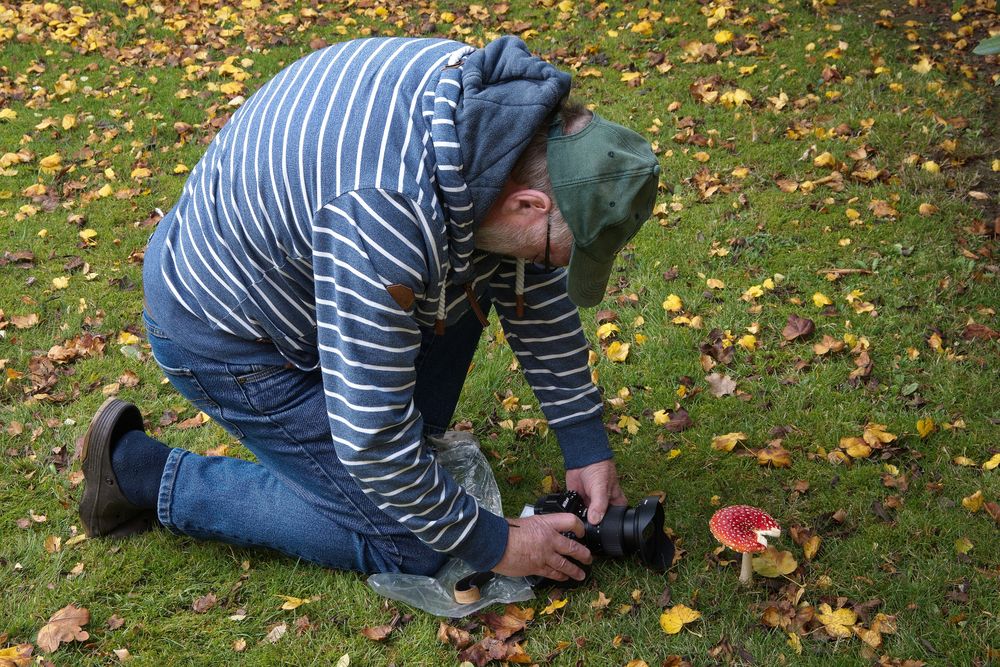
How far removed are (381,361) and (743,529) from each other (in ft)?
3.37

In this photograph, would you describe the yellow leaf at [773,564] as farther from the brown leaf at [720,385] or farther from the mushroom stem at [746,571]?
the brown leaf at [720,385]

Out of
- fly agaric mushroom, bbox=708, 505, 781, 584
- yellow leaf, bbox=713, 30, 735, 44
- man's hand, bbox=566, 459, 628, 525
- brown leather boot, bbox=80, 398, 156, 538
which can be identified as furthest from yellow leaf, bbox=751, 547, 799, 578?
yellow leaf, bbox=713, 30, 735, 44

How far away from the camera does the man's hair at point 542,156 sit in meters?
1.98

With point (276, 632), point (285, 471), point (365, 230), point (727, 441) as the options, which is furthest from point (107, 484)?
point (727, 441)

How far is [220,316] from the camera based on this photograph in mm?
2344

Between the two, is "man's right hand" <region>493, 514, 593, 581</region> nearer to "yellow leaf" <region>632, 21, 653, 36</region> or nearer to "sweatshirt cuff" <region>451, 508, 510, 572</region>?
"sweatshirt cuff" <region>451, 508, 510, 572</region>

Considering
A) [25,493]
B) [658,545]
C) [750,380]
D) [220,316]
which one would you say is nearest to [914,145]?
[750,380]

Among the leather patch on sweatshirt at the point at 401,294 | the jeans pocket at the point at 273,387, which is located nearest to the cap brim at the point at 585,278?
the leather patch on sweatshirt at the point at 401,294

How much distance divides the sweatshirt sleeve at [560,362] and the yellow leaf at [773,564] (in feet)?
1.71

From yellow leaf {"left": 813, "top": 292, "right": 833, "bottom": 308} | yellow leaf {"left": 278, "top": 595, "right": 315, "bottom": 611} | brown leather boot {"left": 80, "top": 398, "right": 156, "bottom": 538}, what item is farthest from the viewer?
yellow leaf {"left": 813, "top": 292, "right": 833, "bottom": 308}

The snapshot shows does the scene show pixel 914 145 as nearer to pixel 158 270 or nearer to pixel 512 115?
pixel 512 115

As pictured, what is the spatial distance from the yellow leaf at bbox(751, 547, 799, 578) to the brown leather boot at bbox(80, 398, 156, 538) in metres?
1.84

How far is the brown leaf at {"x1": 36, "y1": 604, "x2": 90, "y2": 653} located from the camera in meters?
2.54

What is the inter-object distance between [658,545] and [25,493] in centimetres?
208
